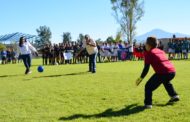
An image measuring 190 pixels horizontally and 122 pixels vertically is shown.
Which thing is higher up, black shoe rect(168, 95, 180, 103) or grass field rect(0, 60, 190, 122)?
black shoe rect(168, 95, 180, 103)

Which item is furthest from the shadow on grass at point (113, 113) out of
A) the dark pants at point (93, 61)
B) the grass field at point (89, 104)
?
the dark pants at point (93, 61)

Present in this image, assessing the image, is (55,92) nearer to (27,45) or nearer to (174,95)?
(174,95)

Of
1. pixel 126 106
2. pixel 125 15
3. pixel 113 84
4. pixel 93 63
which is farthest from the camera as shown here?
pixel 125 15

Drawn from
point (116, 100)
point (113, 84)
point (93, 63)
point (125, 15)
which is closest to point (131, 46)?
point (93, 63)

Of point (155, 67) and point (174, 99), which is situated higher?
point (155, 67)

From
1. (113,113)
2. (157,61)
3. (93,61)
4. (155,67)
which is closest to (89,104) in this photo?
(113,113)

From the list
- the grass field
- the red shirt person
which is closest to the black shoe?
the grass field

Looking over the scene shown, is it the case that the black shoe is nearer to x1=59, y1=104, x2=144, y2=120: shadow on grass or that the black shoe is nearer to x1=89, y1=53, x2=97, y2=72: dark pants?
x1=59, y1=104, x2=144, y2=120: shadow on grass

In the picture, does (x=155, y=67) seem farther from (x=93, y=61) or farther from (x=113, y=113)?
(x=93, y=61)

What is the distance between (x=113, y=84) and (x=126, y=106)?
13.7 ft

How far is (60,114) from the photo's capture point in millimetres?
7805

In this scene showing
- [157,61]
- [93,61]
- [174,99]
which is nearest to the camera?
[157,61]

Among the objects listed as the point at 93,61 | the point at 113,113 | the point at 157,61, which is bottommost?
the point at 113,113

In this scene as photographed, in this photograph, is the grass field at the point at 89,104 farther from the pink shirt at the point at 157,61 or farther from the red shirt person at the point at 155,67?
the pink shirt at the point at 157,61
